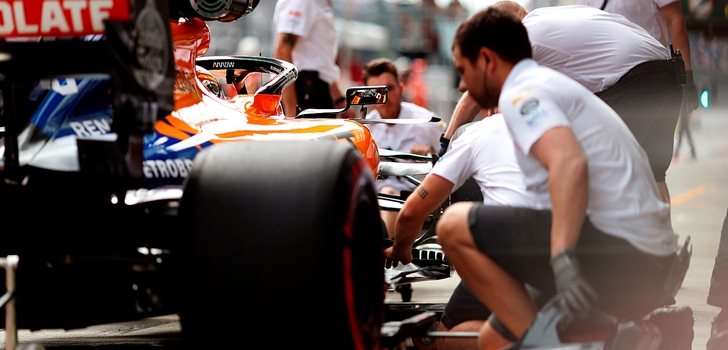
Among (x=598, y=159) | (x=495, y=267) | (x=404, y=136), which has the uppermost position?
(x=598, y=159)

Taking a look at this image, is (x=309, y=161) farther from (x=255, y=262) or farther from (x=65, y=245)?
(x=65, y=245)

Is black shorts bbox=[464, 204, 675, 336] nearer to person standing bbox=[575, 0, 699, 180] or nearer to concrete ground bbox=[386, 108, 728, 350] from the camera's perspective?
concrete ground bbox=[386, 108, 728, 350]

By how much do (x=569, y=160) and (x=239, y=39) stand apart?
94.7 feet

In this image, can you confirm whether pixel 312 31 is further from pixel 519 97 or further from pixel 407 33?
pixel 407 33

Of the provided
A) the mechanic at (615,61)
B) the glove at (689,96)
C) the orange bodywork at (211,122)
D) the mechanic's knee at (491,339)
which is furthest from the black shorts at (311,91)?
the mechanic's knee at (491,339)

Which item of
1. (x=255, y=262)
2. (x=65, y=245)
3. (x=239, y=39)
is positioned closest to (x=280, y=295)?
(x=255, y=262)

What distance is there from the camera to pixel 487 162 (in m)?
5.39

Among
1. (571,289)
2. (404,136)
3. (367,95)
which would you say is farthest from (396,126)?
(571,289)

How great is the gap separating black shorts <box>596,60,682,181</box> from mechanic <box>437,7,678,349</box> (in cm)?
190

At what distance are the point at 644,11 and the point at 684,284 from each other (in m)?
2.04

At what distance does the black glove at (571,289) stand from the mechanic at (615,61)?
2.31 metres

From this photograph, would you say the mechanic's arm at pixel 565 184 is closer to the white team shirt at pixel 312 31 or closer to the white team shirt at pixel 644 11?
the white team shirt at pixel 644 11

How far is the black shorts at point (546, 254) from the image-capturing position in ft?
14.3

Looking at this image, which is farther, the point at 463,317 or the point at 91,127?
the point at 463,317
